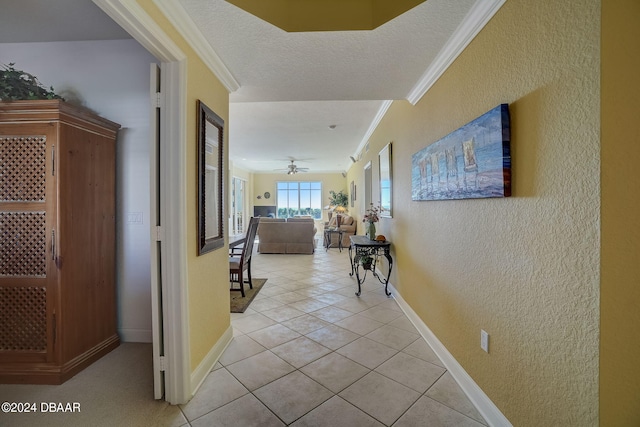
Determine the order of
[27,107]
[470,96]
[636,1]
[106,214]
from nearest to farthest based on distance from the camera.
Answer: [636,1]
[470,96]
[27,107]
[106,214]

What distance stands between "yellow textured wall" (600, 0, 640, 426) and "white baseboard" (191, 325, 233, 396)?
2.03 metres

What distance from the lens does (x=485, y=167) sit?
56.9 inches

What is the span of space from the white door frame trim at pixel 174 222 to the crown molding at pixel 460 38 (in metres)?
1.74

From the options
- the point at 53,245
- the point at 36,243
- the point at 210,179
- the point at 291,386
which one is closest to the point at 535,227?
the point at 291,386

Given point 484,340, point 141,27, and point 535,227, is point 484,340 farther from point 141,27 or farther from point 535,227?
point 141,27

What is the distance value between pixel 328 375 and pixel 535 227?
1.61m

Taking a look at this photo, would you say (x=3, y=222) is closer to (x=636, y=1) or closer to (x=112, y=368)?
(x=112, y=368)

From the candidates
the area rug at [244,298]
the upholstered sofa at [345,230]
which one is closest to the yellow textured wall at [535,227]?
the area rug at [244,298]

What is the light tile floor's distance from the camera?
1530mm

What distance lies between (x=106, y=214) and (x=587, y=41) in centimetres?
315

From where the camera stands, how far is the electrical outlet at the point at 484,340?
152 cm

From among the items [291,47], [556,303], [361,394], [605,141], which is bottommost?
[361,394]

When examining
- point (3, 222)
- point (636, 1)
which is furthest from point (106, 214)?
point (636, 1)

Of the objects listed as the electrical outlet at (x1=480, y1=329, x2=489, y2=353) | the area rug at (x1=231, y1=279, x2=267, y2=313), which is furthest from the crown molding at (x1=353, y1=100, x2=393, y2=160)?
the area rug at (x1=231, y1=279, x2=267, y2=313)
